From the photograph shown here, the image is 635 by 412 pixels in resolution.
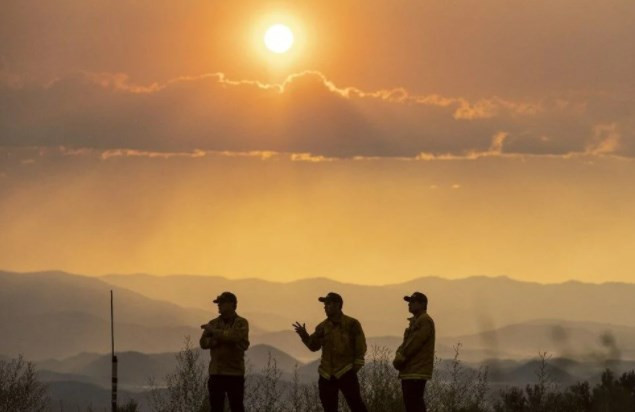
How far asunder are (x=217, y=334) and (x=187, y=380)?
5438mm

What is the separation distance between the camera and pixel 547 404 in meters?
29.8

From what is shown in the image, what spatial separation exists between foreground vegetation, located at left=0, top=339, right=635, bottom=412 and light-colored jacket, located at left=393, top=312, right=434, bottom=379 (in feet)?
12.9

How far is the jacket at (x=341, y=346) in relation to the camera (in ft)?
73.3

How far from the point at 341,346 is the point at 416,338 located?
4.68 feet

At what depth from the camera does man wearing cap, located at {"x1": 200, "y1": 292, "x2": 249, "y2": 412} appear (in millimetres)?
22469

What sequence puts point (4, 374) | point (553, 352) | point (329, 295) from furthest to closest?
point (4, 374)
point (553, 352)
point (329, 295)

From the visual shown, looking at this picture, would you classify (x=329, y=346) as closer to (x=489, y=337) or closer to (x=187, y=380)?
(x=489, y=337)

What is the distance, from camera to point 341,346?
22297mm

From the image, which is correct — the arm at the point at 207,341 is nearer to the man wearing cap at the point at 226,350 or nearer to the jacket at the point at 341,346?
the man wearing cap at the point at 226,350

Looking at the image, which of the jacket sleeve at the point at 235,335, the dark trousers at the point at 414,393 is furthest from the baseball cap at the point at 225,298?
the dark trousers at the point at 414,393

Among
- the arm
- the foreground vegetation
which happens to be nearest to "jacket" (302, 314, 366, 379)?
the arm

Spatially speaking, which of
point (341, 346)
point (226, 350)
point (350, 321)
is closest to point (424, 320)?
point (350, 321)

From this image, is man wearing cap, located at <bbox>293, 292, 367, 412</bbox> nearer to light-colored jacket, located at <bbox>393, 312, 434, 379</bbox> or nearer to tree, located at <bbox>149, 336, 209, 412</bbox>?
light-colored jacket, located at <bbox>393, 312, 434, 379</bbox>

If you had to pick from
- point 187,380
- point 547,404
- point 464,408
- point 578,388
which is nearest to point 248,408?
point 187,380
